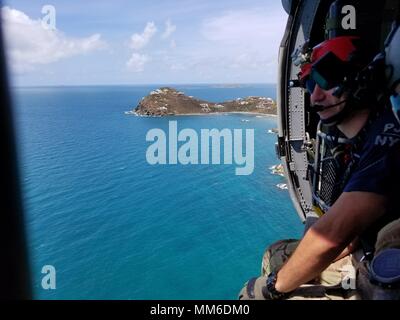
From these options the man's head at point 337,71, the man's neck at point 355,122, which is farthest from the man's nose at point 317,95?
the man's neck at point 355,122

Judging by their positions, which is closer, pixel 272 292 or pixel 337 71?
pixel 272 292

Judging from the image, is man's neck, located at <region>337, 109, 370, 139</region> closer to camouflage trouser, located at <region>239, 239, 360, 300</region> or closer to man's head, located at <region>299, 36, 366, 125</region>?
man's head, located at <region>299, 36, 366, 125</region>

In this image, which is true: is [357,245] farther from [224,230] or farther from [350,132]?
[224,230]

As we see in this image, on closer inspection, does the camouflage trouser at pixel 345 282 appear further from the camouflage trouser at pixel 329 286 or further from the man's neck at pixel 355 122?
the man's neck at pixel 355 122

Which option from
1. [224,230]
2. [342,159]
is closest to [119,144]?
[224,230]

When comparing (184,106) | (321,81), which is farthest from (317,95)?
(184,106)

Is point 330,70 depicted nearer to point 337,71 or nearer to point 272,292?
point 337,71

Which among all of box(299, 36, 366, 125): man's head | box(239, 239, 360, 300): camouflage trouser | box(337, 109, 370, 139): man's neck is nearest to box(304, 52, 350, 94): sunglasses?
box(299, 36, 366, 125): man's head

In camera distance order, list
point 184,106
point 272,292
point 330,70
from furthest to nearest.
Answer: point 184,106 → point 330,70 → point 272,292
